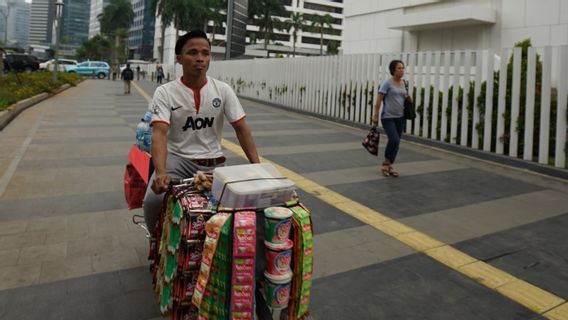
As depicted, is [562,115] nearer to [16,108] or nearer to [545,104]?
[545,104]

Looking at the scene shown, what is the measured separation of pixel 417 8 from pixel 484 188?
62.8ft

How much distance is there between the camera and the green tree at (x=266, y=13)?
209 ft

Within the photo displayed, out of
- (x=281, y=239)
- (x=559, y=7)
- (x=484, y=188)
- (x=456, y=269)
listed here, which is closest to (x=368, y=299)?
(x=456, y=269)

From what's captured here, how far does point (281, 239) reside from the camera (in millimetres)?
1967

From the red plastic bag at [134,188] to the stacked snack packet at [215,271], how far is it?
158cm

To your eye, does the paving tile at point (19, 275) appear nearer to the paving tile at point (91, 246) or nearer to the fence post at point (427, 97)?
the paving tile at point (91, 246)

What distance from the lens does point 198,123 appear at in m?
2.77

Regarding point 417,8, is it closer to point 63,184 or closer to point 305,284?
point 63,184

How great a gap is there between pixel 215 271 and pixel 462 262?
243 centimetres

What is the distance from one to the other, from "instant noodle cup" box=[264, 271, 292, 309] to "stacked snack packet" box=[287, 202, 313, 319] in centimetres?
4

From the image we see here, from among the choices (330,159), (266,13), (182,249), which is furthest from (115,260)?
(266,13)

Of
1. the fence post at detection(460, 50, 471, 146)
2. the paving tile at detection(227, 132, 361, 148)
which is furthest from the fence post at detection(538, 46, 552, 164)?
the paving tile at detection(227, 132, 361, 148)

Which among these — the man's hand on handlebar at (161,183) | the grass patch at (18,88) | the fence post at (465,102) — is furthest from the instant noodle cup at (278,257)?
the grass patch at (18,88)

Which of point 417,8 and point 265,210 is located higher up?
point 417,8
